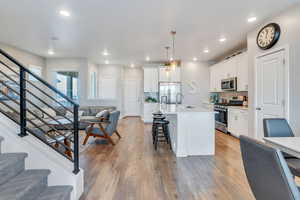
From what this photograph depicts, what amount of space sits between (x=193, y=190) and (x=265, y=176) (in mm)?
1451

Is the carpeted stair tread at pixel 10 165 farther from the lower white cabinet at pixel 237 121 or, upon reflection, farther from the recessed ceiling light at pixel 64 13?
the lower white cabinet at pixel 237 121

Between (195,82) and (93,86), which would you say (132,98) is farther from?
(195,82)

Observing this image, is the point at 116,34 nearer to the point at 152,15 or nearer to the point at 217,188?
the point at 152,15

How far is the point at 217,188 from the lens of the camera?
2332 mm

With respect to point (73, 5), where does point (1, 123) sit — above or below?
below

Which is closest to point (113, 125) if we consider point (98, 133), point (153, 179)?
point (98, 133)

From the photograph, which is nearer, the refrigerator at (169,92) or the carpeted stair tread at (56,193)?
the carpeted stair tread at (56,193)

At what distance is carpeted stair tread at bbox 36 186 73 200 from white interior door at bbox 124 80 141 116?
25.6 ft

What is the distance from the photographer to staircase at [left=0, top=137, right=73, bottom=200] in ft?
4.90

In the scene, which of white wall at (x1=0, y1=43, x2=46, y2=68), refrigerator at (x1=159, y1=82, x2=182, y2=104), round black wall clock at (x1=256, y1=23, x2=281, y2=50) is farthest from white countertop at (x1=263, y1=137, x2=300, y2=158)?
white wall at (x1=0, y1=43, x2=46, y2=68)

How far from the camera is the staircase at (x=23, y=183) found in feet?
4.90

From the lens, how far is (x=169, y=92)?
764cm

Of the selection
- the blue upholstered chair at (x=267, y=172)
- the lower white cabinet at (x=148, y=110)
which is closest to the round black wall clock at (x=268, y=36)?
the blue upholstered chair at (x=267, y=172)

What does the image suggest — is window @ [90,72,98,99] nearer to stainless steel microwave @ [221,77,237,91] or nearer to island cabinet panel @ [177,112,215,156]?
stainless steel microwave @ [221,77,237,91]
